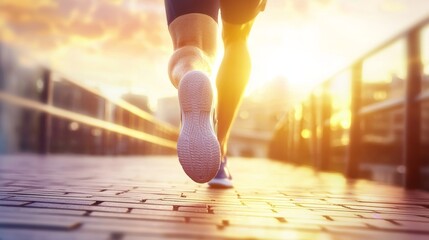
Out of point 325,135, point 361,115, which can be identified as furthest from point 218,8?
point 325,135

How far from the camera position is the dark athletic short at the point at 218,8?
55.0 inches

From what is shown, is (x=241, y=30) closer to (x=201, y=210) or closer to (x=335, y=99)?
(x=201, y=210)

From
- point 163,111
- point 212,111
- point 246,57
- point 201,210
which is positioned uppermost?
point 163,111

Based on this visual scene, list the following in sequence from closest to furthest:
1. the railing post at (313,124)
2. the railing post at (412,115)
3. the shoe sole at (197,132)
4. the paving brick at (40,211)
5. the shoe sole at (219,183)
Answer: the paving brick at (40,211), the shoe sole at (197,132), the shoe sole at (219,183), the railing post at (412,115), the railing post at (313,124)

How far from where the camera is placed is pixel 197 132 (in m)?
1.19

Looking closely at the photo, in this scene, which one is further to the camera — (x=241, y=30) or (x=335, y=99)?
(x=335, y=99)

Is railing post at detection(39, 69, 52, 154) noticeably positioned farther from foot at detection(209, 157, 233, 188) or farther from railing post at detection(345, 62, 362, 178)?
foot at detection(209, 157, 233, 188)

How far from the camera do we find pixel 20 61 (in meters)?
3.70

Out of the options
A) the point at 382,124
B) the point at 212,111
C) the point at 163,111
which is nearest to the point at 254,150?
the point at 163,111

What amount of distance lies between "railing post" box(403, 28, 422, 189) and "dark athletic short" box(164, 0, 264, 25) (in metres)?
0.89

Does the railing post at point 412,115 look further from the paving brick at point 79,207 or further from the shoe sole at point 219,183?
the paving brick at point 79,207

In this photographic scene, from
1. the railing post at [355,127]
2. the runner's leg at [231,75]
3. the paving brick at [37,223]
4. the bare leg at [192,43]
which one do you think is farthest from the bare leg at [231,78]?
the railing post at [355,127]

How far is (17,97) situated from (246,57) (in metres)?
2.37

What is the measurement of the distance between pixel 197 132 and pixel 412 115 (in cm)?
130
